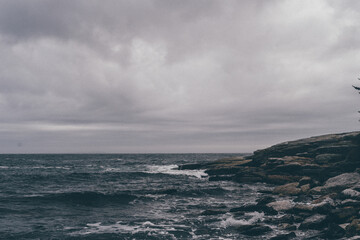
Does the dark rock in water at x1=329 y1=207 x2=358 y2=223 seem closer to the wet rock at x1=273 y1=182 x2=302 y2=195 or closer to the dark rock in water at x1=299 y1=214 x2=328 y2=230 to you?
the dark rock in water at x1=299 y1=214 x2=328 y2=230

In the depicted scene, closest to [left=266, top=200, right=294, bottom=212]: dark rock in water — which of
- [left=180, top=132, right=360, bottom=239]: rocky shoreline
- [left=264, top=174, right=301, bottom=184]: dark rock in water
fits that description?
[left=180, top=132, right=360, bottom=239]: rocky shoreline

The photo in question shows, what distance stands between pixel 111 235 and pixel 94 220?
15.6 feet

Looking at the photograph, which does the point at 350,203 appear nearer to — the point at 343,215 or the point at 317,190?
the point at 343,215

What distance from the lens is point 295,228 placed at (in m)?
16.4

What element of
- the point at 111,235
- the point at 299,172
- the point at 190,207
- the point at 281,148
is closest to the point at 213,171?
the point at 281,148

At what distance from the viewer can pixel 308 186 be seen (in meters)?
28.6

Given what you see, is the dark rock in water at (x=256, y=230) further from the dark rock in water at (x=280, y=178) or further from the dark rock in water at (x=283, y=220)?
the dark rock in water at (x=280, y=178)

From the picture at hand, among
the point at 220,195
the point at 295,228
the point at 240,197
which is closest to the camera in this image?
the point at 295,228

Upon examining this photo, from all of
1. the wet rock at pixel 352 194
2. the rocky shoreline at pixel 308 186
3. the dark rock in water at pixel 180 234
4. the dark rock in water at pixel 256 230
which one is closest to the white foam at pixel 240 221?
the rocky shoreline at pixel 308 186

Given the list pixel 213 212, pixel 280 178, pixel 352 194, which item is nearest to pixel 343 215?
pixel 352 194

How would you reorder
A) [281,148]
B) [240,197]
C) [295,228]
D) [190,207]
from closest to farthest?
[295,228]
[190,207]
[240,197]
[281,148]

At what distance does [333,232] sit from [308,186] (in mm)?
14769

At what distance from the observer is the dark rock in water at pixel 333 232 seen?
48.3 feet

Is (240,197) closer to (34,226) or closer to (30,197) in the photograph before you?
(34,226)
